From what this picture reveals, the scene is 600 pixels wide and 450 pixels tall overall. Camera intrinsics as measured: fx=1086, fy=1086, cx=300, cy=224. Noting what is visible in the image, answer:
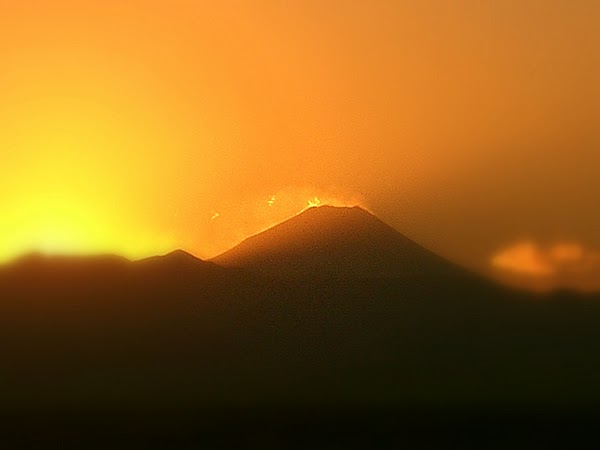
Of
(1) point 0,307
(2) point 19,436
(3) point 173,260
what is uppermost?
(3) point 173,260

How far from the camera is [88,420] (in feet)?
36.2

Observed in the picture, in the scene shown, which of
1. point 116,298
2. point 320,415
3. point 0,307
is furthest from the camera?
point 116,298

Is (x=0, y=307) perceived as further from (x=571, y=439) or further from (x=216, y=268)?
(x=571, y=439)

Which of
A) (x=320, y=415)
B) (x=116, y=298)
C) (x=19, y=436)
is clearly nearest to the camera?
(x=19, y=436)

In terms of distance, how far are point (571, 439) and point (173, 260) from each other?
6479 mm

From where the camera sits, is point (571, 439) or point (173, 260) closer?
point (571, 439)

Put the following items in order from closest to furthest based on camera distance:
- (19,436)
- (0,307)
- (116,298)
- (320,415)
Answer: (19,436) → (320,415) → (0,307) → (116,298)

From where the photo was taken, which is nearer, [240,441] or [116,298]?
[240,441]

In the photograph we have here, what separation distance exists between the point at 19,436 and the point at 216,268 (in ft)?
18.6

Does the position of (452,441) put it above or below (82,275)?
below

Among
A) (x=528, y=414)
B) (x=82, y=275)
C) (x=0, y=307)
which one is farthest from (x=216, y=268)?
(x=528, y=414)

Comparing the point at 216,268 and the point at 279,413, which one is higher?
the point at 216,268

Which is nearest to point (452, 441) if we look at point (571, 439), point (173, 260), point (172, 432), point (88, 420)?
point (571, 439)

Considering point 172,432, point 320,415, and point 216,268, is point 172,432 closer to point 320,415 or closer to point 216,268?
point 320,415
